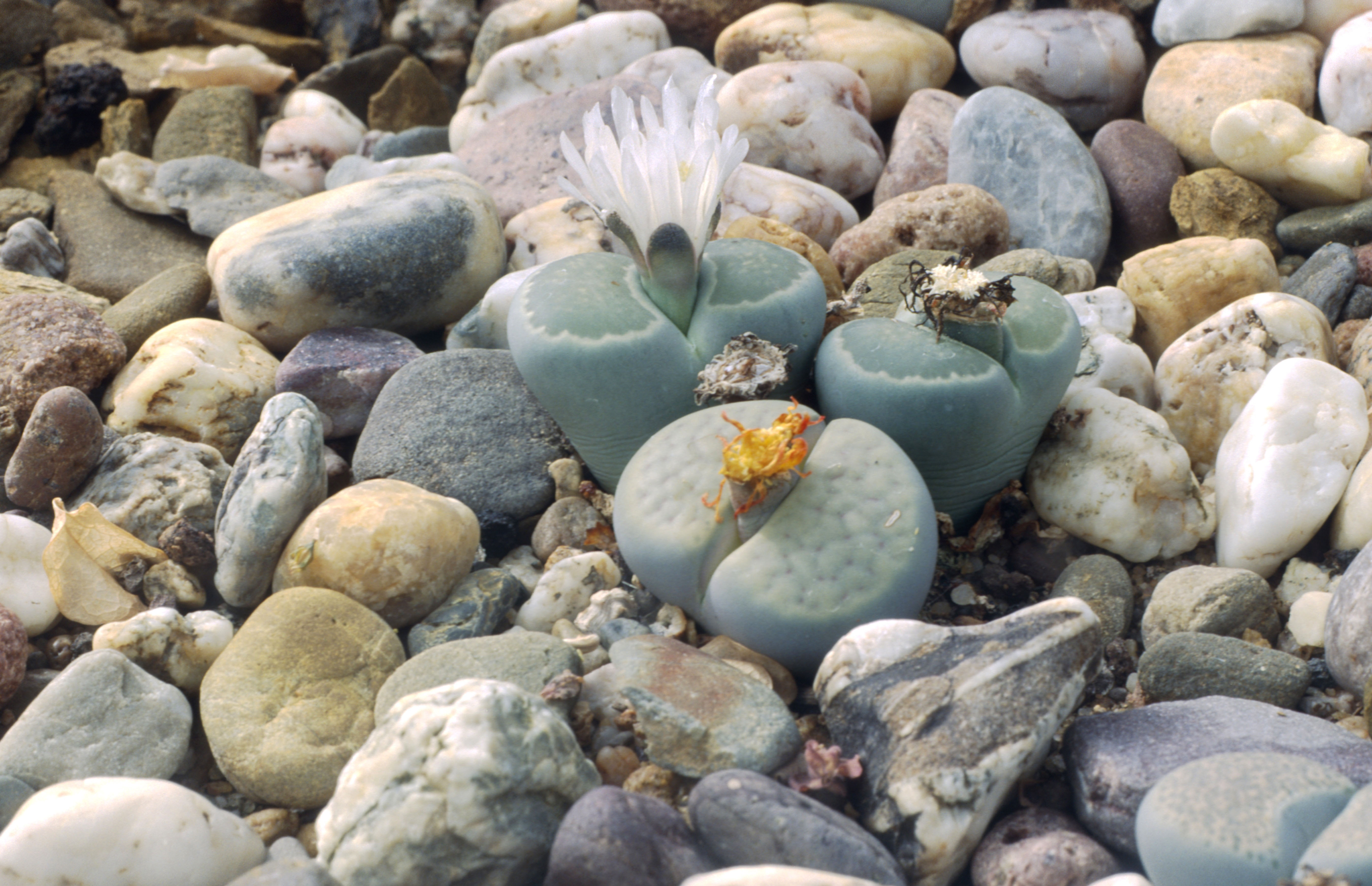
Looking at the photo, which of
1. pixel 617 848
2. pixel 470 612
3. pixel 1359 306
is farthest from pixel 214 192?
pixel 1359 306

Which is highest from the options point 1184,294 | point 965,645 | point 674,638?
point 1184,294

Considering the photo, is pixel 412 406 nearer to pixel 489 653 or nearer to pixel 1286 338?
pixel 489 653

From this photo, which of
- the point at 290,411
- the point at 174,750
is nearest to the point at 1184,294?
the point at 290,411

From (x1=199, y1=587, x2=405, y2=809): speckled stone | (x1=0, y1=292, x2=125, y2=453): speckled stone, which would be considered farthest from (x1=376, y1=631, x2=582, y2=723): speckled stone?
(x1=0, y1=292, x2=125, y2=453): speckled stone

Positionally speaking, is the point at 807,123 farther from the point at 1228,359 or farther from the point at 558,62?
the point at 1228,359

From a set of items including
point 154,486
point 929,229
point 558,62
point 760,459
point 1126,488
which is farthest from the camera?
point 558,62

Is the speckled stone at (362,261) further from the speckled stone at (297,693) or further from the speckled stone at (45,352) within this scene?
the speckled stone at (297,693)

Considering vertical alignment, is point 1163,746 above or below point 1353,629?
below
